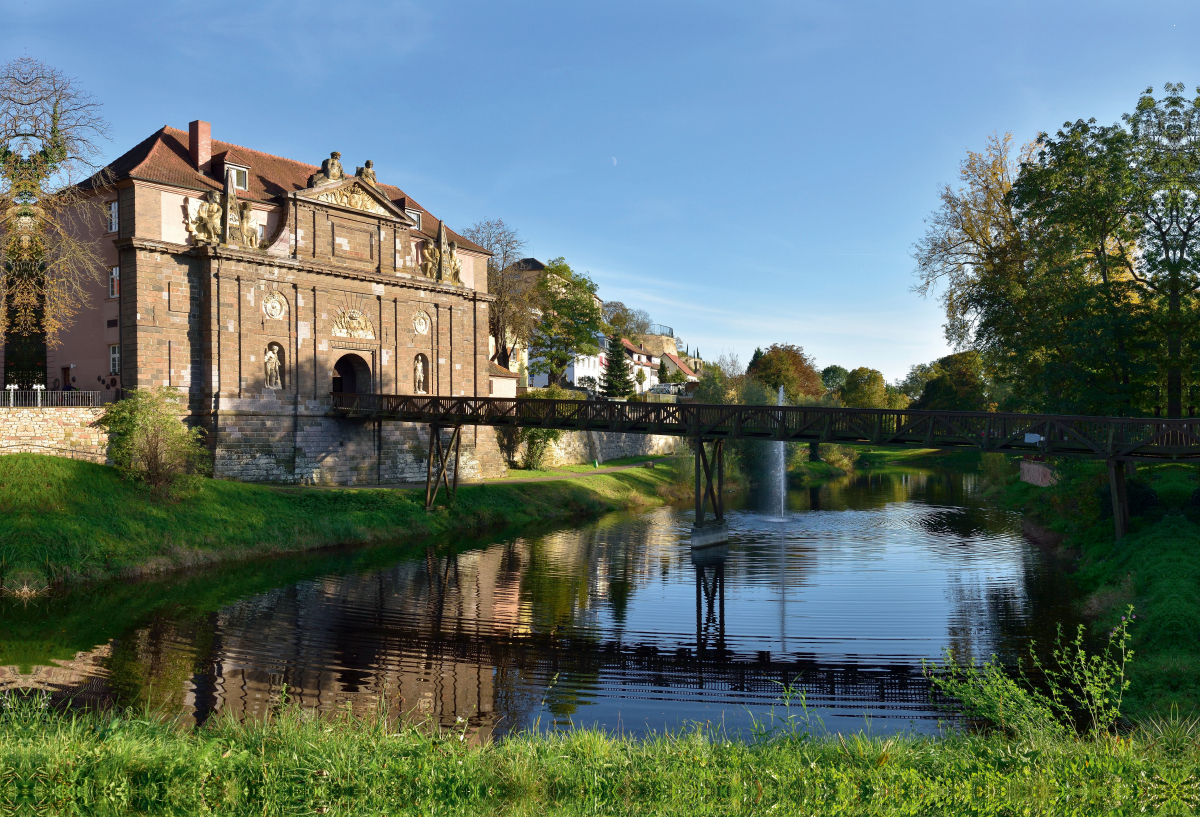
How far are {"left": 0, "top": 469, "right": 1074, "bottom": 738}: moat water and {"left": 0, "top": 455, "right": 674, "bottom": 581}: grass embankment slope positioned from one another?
4.55 feet

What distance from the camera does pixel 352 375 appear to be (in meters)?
37.4

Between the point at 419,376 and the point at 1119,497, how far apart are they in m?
29.1

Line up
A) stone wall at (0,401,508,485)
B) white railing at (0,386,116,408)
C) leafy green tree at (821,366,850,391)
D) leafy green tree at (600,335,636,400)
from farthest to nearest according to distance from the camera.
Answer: leafy green tree at (821,366,850,391), leafy green tree at (600,335,636,400), white railing at (0,386,116,408), stone wall at (0,401,508,485)

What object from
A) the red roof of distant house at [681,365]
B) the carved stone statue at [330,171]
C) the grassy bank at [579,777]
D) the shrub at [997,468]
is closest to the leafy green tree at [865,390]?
the red roof of distant house at [681,365]

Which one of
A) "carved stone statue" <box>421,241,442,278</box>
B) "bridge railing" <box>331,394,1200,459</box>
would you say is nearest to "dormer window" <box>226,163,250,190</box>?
"carved stone statue" <box>421,241,442,278</box>

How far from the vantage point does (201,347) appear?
100ft

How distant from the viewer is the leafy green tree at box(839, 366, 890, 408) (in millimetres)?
82625

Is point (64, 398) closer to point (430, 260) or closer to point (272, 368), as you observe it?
point (272, 368)

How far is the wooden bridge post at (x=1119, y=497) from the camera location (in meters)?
19.6

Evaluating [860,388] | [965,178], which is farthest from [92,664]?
[860,388]

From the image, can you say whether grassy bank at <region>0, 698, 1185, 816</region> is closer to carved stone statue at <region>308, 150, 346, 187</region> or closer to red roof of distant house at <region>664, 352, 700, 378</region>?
carved stone statue at <region>308, 150, 346, 187</region>

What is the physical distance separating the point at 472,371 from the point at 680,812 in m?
34.4

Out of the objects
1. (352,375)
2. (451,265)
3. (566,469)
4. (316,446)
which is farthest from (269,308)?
(566,469)

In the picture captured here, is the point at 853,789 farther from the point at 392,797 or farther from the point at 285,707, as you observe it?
the point at 285,707
